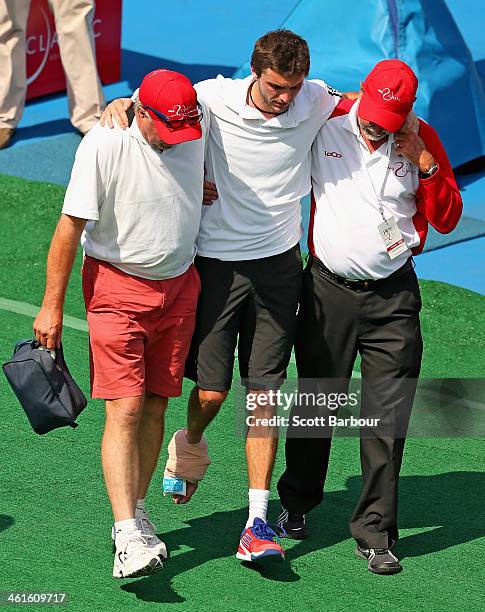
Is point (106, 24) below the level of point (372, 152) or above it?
below

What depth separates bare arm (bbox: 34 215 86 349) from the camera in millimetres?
4695

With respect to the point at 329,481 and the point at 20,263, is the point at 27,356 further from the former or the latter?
the point at 20,263

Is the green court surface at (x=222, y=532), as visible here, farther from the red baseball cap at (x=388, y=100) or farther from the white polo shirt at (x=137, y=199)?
the red baseball cap at (x=388, y=100)

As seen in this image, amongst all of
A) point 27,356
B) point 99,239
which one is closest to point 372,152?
point 99,239

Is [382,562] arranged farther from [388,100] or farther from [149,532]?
[388,100]

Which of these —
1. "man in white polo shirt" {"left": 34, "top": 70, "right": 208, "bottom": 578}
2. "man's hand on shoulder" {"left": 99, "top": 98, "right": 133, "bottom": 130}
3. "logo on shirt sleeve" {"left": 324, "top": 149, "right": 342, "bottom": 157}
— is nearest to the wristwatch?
"logo on shirt sleeve" {"left": 324, "top": 149, "right": 342, "bottom": 157}

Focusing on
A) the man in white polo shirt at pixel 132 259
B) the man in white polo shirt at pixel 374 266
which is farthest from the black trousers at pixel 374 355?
the man in white polo shirt at pixel 132 259

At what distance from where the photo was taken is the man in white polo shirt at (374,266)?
193 inches

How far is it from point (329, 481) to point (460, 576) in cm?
95

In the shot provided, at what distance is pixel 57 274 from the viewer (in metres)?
4.74

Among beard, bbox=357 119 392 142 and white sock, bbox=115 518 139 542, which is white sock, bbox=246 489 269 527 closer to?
white sock, bbox=115 518 139 542

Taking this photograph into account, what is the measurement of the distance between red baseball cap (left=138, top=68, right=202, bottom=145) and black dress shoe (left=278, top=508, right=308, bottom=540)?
175 centimetres

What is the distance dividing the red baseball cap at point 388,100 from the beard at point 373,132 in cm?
6

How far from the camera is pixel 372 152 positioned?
4945 millimetres
